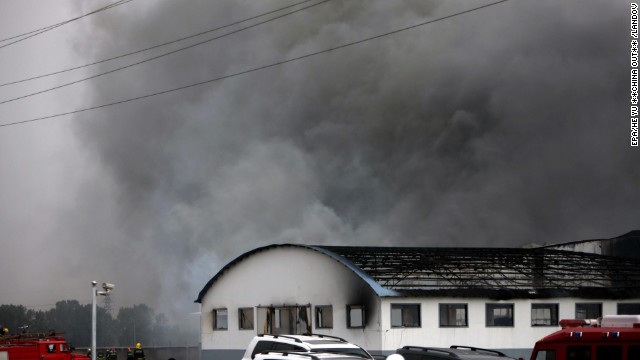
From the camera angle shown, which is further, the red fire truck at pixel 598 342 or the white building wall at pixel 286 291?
the white building wall at pixel 286 291

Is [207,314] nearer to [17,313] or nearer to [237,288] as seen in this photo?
[237,288]

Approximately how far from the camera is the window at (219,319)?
44.6m

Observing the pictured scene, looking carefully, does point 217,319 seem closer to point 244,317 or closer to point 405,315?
point 244,317

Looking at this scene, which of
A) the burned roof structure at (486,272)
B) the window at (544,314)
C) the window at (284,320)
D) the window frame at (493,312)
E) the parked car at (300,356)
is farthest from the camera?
the window at (284,320)

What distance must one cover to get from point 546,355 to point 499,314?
61.3 ft

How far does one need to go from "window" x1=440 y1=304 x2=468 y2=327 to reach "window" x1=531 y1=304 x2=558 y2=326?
334 centimetres

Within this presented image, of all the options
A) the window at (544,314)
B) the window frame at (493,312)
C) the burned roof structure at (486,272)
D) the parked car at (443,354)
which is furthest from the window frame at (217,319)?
the parked car at (443,354)

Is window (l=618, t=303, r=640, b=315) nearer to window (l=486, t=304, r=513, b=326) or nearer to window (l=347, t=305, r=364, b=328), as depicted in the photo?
window (l=486, t=304, r=513, b=326)

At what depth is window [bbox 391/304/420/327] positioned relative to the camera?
120 ft

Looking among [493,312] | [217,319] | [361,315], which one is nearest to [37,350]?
[217,319]

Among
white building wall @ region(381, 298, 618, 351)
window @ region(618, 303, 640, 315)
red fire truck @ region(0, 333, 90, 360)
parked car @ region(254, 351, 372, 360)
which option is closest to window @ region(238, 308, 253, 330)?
white building wall @ region(381, 298, 618, 351)

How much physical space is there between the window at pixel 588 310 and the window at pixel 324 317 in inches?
419

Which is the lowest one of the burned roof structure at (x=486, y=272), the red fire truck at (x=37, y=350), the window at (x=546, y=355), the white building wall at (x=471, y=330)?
the red fire truck at (x=37, y=350)

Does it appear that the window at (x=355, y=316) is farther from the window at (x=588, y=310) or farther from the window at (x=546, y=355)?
the window at (x=546, y=355)
